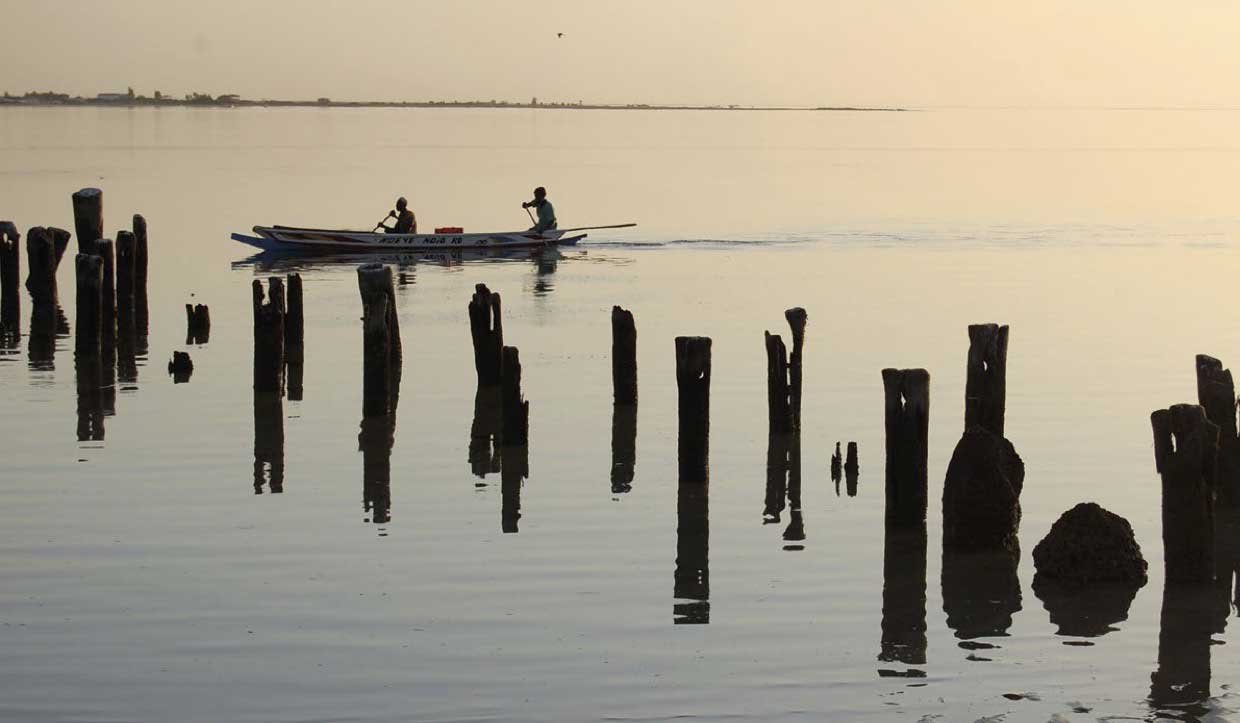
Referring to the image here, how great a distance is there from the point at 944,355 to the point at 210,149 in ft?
343

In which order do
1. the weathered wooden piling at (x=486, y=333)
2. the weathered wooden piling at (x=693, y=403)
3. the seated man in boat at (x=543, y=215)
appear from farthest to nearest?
the seated man in boat at (x=543, y=215)
the weathered wooden piling at (x=486, y=333)
the weathered wooden piling at (x=693, y=403)

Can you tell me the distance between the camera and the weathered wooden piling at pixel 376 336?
2050cm

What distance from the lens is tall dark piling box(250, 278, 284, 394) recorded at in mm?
21891

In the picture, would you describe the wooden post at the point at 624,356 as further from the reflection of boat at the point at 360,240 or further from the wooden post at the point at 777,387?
the reflection of boat at the point at 360,240

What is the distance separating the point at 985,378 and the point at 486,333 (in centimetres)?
712

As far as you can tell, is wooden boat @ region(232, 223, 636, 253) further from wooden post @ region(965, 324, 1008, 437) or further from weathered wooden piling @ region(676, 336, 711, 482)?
wooden post @ region(965, 324, 1008, 437)

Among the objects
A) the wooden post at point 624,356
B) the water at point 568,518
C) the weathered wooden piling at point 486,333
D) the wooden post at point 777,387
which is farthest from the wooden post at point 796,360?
the weathered wooden piling at point 486,333

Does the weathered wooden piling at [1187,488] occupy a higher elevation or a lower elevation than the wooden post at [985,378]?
lower

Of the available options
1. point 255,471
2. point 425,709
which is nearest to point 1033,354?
point 255,471

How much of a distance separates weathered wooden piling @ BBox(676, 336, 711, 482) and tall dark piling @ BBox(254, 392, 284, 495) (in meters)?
4.04

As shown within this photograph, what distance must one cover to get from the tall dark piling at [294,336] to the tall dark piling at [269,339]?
1463 mm

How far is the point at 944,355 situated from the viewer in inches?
1119

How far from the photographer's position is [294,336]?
2539 cm

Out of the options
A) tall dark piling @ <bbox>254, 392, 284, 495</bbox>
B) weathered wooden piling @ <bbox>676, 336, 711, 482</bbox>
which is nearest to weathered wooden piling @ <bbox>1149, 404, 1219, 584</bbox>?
weathered wooden piling @ <bbox>676, 336, 711, 482</bbox>
